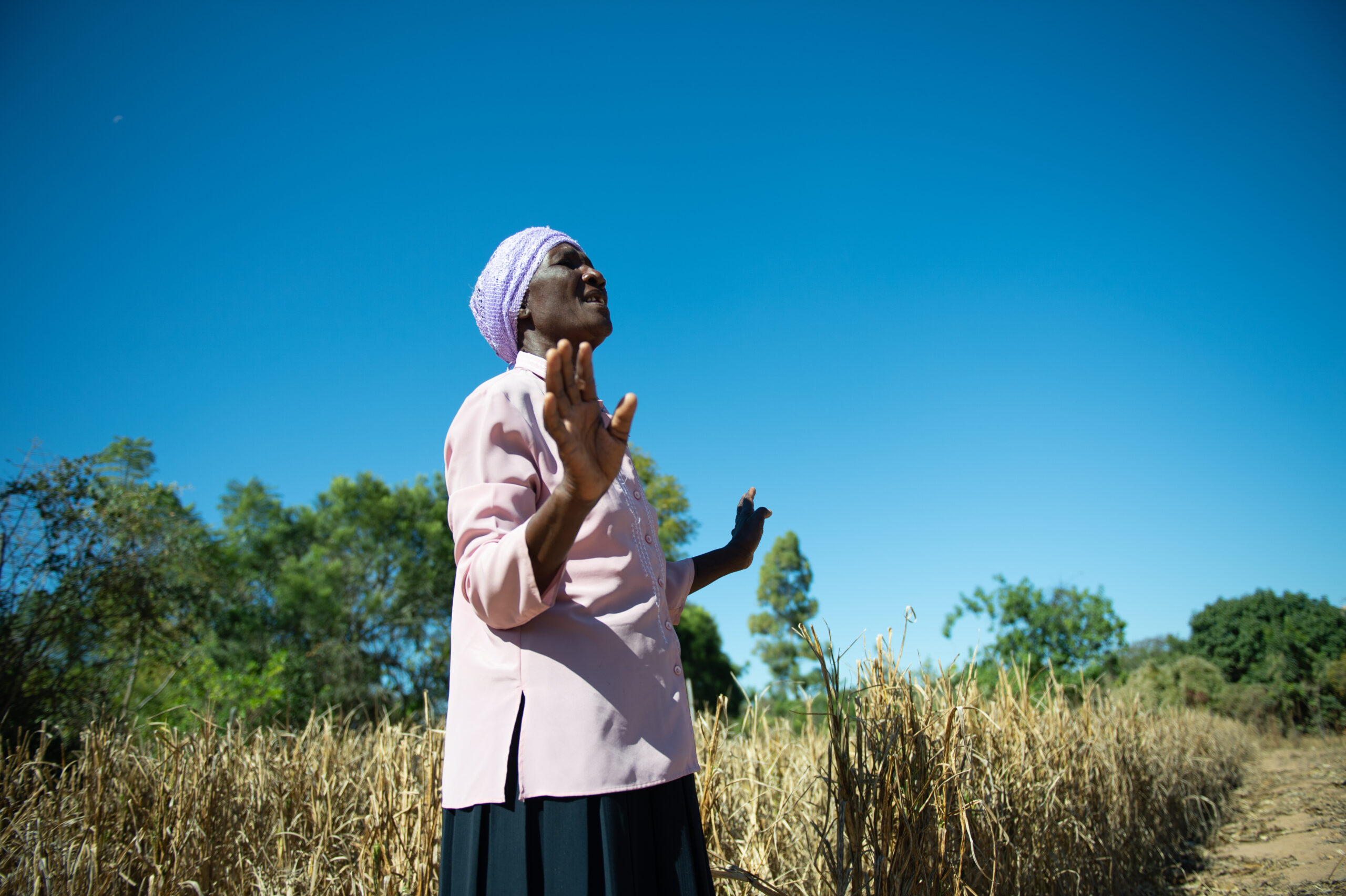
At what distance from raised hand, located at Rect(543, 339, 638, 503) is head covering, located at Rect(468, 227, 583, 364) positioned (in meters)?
0.61

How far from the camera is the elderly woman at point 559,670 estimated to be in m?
1.22

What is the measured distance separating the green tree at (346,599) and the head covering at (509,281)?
60.5 ft

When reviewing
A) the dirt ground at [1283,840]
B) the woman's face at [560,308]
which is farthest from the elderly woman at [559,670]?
the dirt ground at [1283,840]

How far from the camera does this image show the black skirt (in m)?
1.26

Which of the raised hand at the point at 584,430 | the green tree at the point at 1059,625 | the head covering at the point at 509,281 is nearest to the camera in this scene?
the raised hand at the point at 584,430

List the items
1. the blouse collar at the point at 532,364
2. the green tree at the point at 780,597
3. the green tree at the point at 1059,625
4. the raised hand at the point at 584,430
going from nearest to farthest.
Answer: the raised hand at the point at 584,430
the blouse collar at the point at 532,364
the green tree at the point at 1059,625
the green tree at the point at 780,597

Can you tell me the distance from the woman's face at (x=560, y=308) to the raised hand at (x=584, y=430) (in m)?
Answer: 0.52

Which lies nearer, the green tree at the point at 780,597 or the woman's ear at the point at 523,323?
the woman's ear at the point at 523,323

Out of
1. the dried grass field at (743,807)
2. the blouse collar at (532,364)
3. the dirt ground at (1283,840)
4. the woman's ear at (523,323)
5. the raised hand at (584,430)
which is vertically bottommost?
the dirt ground at (1283,840)

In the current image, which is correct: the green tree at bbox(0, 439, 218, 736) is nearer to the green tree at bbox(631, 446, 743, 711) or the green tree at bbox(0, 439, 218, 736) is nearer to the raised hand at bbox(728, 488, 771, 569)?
the raised hand at bbox(728, 488, 771, 569)

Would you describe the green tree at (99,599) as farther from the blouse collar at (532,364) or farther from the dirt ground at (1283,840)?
the dirt ground at (1283,840)

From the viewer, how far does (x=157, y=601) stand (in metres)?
12.4

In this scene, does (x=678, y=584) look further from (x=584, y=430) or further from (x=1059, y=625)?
(x=1059, y=625)

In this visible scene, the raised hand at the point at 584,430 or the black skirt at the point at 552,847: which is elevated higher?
the raised hand at the point at 584,430
